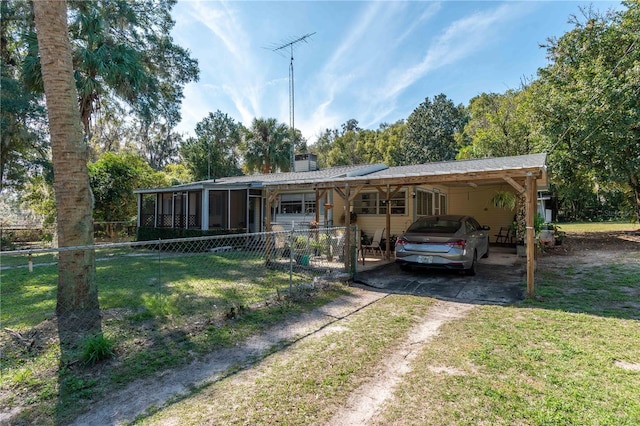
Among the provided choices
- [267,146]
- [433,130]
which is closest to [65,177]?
[267,146]

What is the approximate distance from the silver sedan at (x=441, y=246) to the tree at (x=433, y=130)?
24.8m

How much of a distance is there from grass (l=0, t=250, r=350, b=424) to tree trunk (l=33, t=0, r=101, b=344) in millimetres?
377

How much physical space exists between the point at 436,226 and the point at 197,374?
21.0ft

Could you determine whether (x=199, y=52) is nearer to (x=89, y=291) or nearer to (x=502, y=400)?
(x=89, y=291)

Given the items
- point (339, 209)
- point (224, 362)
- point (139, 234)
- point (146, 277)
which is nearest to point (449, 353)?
point (224, 362)

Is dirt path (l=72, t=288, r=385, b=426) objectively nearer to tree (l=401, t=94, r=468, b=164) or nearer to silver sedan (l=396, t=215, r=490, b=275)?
silver sedan (l=396, t=215, r=490, b=275)

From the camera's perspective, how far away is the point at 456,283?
7117mm

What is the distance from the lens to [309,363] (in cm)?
338

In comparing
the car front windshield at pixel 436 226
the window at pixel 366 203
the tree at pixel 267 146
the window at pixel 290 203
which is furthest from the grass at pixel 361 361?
the tree at pixel 267 146

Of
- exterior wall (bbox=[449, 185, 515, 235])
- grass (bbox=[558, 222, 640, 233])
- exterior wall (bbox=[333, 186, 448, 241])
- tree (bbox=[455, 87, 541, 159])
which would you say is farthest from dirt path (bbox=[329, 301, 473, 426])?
grass (bbox=[558, 222, 640, 233])

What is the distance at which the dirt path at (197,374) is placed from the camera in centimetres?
256

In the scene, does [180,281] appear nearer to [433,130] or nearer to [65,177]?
[65,177]

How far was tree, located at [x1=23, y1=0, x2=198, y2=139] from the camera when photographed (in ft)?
41.5

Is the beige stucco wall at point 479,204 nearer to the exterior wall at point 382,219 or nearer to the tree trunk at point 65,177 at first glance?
the exterior wall at point 382,219
